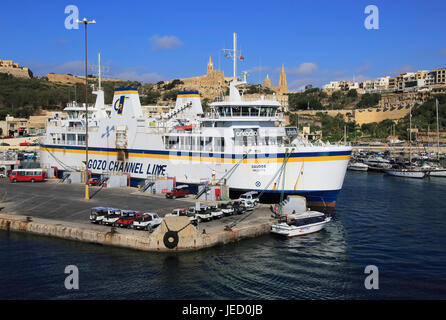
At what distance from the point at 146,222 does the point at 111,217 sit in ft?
9.82

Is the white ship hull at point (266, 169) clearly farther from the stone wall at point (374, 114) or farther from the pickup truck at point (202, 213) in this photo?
the stone wall at point (374, 114)

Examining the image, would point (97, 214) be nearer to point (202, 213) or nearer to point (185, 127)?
point (202, 213)

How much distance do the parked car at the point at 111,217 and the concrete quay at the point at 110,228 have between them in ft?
1.53

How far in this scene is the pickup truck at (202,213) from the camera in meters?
29.8

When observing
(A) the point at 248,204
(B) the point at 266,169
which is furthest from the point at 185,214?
(B) the point at 266,169

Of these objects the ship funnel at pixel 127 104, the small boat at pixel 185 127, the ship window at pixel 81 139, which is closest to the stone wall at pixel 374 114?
the ship funnel at pixel 127 104

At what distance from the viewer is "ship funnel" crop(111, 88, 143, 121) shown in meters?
49.3

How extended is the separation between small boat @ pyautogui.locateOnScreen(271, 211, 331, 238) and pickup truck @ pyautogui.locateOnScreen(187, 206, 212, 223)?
4649 millimetres

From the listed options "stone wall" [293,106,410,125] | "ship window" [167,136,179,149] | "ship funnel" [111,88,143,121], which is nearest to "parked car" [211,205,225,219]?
"ship window" [167,136,179,149]

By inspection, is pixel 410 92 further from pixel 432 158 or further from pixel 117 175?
pixel 117 175

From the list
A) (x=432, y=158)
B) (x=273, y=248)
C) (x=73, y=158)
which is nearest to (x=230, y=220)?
(x=273, y=248)

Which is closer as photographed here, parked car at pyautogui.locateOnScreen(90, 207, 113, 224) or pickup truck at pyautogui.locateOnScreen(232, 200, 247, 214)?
parked car at pyautogui.locateOnScreen(90, 207, 113, 224)

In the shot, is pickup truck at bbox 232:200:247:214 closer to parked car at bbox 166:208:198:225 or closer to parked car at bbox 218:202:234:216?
parked car at bbox 218:202:234:216
